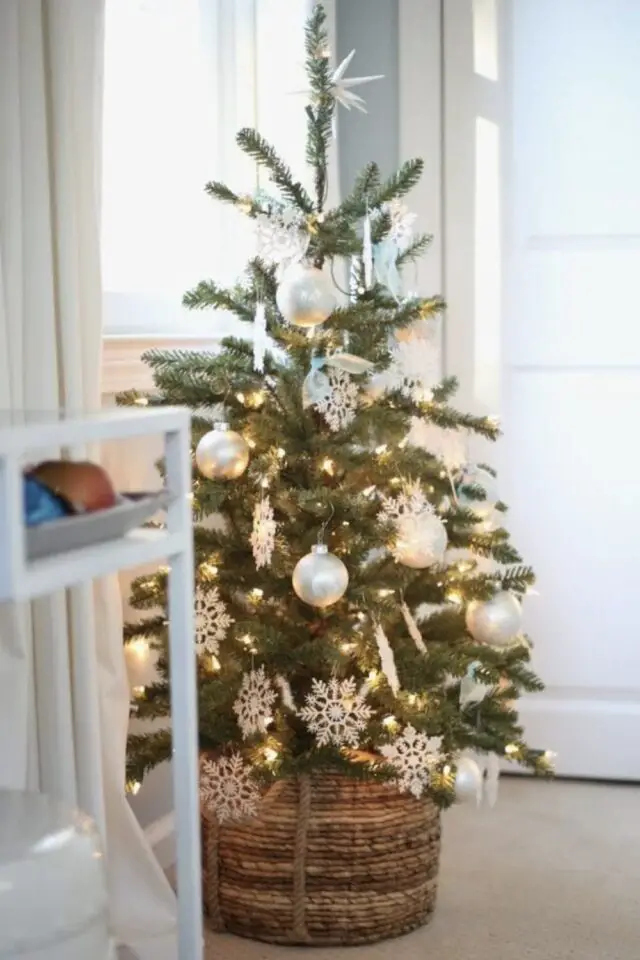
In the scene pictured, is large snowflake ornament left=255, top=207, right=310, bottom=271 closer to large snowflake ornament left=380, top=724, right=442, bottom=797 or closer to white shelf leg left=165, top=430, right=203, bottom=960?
white shelf leg left=165, top=430, right=203, bottom=960

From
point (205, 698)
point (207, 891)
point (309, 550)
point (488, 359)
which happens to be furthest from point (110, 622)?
point (488, 359)

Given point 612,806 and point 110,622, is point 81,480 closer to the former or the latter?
point 110,622

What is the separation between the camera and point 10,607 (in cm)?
164

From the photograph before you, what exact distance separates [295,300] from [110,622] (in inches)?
20.5

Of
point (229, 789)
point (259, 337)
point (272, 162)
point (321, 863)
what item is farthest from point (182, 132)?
point (321, 863)

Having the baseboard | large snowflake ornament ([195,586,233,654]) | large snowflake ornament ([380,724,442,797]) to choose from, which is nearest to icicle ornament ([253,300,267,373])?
large snowflake ornament ([195,586,233,654])

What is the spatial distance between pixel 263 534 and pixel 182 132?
3.33ft

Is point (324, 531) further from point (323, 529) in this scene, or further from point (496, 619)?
point (496, 619)

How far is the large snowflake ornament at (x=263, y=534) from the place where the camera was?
1.93 m

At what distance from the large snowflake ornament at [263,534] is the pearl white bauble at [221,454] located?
6 cm

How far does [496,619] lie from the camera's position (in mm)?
2010

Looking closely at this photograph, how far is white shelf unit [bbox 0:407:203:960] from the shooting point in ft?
3.78

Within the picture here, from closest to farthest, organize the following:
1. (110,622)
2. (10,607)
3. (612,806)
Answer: (10,607) < (110,622) < (612,806)

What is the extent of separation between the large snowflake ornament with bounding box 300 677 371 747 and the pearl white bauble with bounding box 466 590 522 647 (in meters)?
0.22
